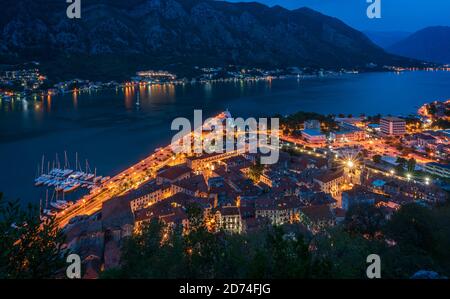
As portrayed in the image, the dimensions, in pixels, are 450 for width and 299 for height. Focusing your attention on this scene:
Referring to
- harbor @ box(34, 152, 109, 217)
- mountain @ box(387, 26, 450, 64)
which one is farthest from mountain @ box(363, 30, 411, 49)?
harbor @ box(34, 152, 109, 217)

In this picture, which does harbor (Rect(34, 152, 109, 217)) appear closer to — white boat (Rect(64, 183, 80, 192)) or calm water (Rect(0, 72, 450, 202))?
white boat (Rect(64, 183, 80, 192))

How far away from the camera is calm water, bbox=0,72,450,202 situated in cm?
1384

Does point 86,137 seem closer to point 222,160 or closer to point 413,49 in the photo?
point 222,160

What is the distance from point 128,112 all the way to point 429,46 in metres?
94.2

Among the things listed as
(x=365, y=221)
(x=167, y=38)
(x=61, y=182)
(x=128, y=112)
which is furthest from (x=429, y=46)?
(x=365, y=221)

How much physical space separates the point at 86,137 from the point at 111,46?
29.3 meters

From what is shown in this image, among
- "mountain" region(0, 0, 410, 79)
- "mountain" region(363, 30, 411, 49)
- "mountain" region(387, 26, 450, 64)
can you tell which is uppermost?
"mountain" region(363, 30, 411, 49)

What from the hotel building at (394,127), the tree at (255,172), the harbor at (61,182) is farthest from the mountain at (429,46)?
the harbor at (61,182)

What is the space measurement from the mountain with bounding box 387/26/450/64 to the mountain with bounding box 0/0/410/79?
27.5 meters

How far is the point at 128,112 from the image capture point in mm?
23656

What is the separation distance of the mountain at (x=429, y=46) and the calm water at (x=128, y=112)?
60513mm

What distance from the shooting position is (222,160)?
12.2m

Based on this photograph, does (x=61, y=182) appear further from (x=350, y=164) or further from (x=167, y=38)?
(x=167, y=38)

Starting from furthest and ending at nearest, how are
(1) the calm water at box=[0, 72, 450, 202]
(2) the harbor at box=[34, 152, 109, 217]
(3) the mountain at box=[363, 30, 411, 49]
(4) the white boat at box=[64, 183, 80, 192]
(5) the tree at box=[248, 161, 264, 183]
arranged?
(3) the mountain at box=[363, 30, 411, 49] < (1) the calm water at box=[0, 72, 450, 202] < (5) the tree at box=[248, 161, 264, 183] < (4) the white boat at box=[64, 183, 80, 192] < (2) the harbor at box=[34, 152, 109, 217]
